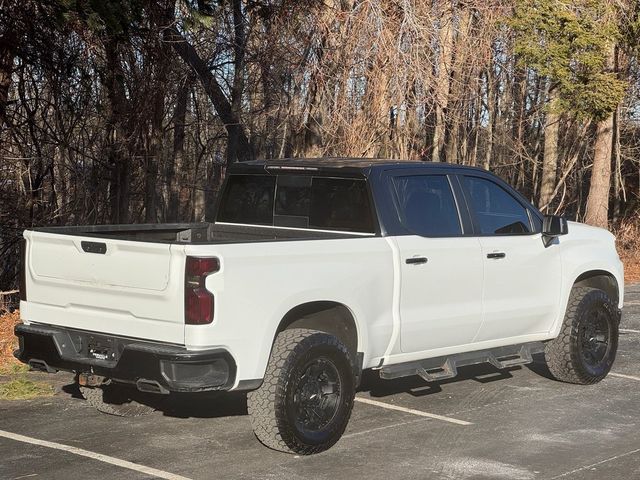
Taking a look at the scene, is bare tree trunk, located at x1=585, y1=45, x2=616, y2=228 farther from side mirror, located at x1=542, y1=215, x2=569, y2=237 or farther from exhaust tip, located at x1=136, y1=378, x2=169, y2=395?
exhaust tip, located at x1=136, y1=378, x2=169, y2=395

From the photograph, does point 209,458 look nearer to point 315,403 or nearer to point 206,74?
point 315,403

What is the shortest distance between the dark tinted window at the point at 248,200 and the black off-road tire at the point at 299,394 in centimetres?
165

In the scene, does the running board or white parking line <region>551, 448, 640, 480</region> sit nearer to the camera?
white parking line <region>551, 448, 640, 480</region>

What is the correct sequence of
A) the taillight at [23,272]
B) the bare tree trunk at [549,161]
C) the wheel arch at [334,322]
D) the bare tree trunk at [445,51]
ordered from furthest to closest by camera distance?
the bare tree trunk at [549,161]
the bare tree trunk at [445,51]
the taillight at [23,272]
the wheel arch at [334,322]

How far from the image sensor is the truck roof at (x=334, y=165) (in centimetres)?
775

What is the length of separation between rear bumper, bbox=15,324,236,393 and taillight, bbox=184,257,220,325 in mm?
197

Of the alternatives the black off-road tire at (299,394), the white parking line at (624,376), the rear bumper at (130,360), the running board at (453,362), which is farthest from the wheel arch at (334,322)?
the white parking line at (624,376)

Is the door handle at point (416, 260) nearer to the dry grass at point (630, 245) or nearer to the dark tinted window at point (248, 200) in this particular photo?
the dark tinted window at point (248, 200)

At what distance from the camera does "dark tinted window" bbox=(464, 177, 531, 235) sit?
8.39 metres

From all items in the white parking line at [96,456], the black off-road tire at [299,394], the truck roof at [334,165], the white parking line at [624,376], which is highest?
the truck roof at [334,165]

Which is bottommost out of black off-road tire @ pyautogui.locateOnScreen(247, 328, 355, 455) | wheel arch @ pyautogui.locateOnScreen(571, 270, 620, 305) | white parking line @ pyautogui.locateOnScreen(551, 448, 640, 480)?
white parking line @ pyautogui.locateOnScreen(551, 448, 640, 480)

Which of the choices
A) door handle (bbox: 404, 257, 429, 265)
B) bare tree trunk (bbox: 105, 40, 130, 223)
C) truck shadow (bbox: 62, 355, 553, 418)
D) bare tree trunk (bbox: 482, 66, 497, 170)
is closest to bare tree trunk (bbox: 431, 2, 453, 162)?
bare tree trunk (bbox: 105, 40, 130, 223)

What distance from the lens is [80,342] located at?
270 inches

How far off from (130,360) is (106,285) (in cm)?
51
